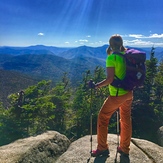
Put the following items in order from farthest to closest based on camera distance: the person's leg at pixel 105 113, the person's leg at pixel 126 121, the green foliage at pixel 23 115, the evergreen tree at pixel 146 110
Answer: the evergreen tree at pixel 146 110 < the green foliage at pixel 23 115 < the person's leg at pixel 126 121 < the person's leg at pixel 105 113

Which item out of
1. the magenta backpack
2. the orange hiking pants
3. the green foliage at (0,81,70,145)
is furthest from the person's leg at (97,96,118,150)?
the green foliage at (0,81,70,145)

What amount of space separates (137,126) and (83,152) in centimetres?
1528

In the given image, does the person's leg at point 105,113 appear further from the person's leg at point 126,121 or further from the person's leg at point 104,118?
the person's leg at point 126,121

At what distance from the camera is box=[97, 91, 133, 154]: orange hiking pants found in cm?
480

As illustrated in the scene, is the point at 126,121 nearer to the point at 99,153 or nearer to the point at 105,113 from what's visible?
the point at 105,113

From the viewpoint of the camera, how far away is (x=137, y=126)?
1948cm

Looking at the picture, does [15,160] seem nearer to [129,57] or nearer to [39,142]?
[39,142]

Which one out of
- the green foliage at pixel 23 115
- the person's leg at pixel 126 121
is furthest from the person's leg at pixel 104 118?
the green foliage at pixel 23 115

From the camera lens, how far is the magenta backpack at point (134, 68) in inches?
174

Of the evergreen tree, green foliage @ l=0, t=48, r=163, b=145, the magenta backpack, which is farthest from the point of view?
the evergreen tree

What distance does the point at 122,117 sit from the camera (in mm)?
5156

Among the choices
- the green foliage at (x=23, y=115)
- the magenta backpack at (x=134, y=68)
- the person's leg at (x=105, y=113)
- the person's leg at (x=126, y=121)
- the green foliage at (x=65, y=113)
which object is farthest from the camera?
the green foliage at (x=65, y=113)

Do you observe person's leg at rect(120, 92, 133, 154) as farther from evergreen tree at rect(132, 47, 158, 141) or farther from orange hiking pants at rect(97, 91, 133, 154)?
evergreen tree at rect(132, 47, 158, 141)

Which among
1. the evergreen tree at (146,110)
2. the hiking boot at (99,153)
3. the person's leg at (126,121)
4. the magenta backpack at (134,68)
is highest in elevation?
the magenta backpack at (134,68)
